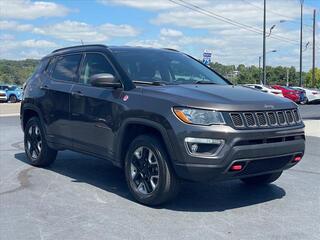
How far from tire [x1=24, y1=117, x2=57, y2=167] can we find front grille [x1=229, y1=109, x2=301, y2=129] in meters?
3.67

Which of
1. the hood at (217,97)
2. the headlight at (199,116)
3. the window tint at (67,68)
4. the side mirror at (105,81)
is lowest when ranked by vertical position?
the headlight at (199,116)

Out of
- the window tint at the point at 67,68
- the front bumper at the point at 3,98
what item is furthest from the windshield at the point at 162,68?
the front bumper at the point at 3,98

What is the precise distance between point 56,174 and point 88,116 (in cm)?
152

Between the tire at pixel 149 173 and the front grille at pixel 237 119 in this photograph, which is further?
the tire at pixel 149 173

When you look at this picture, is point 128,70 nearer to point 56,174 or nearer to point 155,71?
point 155,71

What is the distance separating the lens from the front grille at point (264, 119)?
5098 mm

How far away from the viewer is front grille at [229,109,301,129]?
510cm

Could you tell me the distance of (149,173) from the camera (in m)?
5.59

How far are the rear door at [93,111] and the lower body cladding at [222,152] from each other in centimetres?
126

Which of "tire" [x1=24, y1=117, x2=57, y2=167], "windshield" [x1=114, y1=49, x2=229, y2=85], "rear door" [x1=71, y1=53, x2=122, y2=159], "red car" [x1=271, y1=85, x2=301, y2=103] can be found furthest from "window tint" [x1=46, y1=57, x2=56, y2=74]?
"red car" [x1=271, y1=85, x2=301, y2=103]

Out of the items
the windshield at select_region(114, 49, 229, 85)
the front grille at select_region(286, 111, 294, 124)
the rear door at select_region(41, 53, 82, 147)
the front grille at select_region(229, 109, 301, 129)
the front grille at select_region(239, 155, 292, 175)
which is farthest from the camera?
the rear door at select_region(41, 53, 82, 147)

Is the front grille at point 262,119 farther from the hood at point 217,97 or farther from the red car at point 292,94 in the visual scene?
the red car at point 292,94

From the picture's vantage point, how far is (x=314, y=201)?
5910 millimetres

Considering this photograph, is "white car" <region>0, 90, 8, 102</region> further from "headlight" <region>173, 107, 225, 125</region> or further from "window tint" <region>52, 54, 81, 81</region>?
"headlight" <region>173, 107, 225, 125</region>
